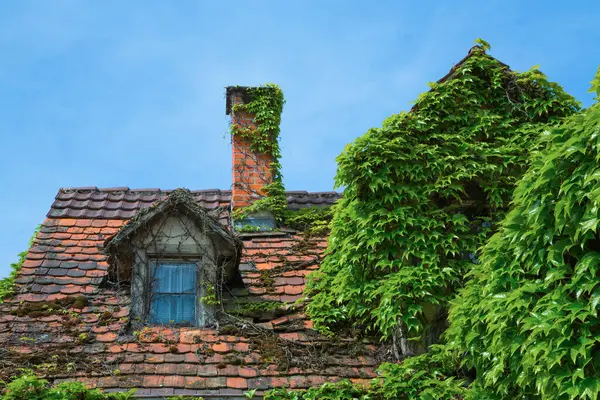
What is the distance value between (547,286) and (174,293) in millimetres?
4826

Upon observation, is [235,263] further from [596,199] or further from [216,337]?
[596,199]

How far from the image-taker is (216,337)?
31.1ft

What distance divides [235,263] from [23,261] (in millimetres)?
3006

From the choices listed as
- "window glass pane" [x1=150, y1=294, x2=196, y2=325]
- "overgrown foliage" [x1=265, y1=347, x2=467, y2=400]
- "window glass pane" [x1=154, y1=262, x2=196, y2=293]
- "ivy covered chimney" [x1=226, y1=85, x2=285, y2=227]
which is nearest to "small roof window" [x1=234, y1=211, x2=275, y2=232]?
"ivy covered chimney" [x1=226, y1=85, x2=285, y2=227]

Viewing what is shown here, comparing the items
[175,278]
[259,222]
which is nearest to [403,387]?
[175,278]

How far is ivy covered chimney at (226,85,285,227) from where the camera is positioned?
12.5 m

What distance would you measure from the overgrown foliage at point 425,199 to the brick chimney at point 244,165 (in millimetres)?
2434

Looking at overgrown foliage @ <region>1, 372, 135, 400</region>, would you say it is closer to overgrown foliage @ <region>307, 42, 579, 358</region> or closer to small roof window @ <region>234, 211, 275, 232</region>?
overgrown foliage @ <region>307, 42, 579, 358</region>

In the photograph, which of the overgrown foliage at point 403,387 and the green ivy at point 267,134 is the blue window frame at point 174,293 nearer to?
Result: the overgrown foliage at point 403,387

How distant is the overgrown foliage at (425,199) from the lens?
9.39 m

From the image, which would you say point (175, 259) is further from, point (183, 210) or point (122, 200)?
point (122, 200)

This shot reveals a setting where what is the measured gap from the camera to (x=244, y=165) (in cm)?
1288

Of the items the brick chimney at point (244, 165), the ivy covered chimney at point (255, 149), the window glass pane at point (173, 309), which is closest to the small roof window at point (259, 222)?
the ivy covered chimney at point (255, 149)

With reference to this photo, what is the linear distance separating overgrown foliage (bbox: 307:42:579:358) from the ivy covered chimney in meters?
2.20
